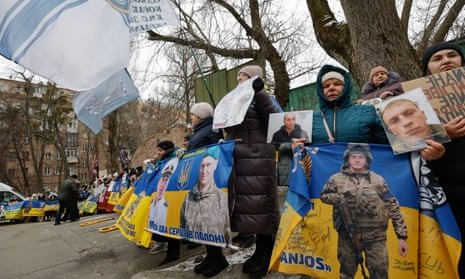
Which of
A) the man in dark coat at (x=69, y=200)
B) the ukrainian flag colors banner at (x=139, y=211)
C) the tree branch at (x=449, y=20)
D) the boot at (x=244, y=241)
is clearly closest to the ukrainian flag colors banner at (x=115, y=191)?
the man in dark coat at (x=69, y=200)

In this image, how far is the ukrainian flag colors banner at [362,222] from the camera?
1.77m

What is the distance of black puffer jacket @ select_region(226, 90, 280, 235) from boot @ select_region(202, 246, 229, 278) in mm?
441

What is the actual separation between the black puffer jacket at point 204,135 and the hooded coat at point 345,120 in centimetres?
141

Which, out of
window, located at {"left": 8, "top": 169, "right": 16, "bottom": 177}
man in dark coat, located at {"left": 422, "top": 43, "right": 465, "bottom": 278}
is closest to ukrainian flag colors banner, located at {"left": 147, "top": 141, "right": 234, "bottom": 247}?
man in dark coat, located at {"left": 422, "top": 43, "right": 465, "bottom": 278}

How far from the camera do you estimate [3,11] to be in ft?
9.94

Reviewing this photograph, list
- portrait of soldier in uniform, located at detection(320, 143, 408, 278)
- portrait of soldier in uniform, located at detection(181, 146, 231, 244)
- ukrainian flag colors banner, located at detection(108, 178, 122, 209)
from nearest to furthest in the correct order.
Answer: portrait of soldier in uniform, located at detection(320, 143, 408, 278), portrait of soldier in uniform, located at detection(181, 146, 231, 244), ukrainian flag colors banner, located at detection(108, 178, 122, 209)

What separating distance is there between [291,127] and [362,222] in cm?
87

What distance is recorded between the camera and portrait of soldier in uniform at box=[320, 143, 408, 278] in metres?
1.90

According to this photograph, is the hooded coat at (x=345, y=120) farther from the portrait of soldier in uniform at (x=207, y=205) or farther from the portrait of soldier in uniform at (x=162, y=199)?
the portrait of soldier in uniform at (x=162, y=199)

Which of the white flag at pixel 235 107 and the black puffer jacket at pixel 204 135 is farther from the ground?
the white flag at pixel 235 107

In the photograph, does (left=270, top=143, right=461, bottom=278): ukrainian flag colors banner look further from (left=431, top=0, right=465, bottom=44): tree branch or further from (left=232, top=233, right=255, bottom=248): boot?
(left=431, top=0, right=465, bottom=44): tree branch

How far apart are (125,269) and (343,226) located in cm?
295

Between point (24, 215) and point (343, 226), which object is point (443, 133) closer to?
point (343, 226)

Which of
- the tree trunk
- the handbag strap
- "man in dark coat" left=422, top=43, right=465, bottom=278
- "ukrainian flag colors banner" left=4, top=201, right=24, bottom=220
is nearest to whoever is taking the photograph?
"man in dark coat" left=422, top=43, right=465, bottom=278
